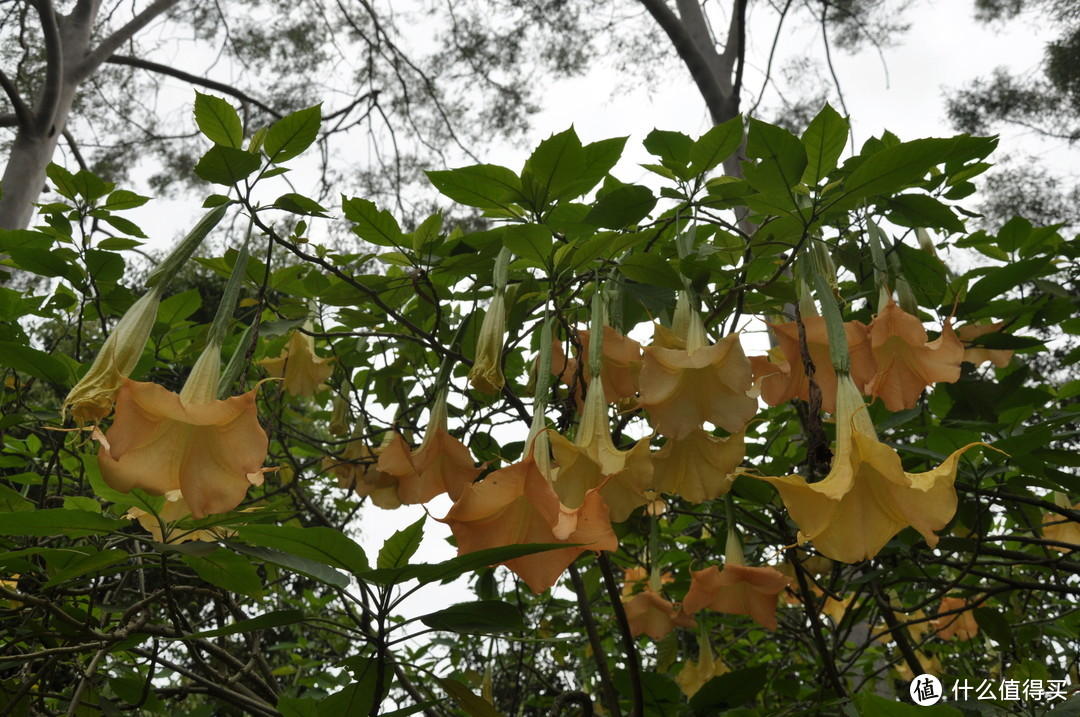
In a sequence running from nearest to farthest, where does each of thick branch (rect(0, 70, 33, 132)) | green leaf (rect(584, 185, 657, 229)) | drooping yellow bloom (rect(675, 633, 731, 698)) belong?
1. green leaf (rect(584, 185, 657, 229))
2. drooping yellow bloom (rect(675, 633, 731, 698))
3. thick branch (rect(0, 70, 33, 132))

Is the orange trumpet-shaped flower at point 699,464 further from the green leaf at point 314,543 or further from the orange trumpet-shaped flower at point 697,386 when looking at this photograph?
the green leaf at point 314,543

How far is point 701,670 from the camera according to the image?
1.87 m

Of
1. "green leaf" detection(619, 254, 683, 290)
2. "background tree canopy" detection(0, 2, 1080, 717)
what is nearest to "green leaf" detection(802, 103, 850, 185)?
"background tree canopy" detection(0, 2, 1080, 717)

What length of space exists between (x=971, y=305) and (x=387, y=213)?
1.00m

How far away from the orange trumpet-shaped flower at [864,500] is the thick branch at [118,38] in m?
5.30

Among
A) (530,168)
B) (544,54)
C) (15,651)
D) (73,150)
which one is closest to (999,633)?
(530,168)

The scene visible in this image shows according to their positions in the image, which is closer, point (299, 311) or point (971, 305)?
point (971, 305)

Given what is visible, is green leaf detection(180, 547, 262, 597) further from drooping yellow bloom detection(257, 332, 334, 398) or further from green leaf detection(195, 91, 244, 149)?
drooping yellow bloom detection(257, 332, 334, 398)

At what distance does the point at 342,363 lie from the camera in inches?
60.3

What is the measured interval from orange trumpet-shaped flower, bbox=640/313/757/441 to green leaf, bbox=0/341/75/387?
32.5 inches

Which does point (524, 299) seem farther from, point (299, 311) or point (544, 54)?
point (544, 54)

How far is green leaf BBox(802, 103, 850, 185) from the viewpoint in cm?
89

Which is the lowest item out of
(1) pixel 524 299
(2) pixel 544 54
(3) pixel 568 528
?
(3) pixel 568 528

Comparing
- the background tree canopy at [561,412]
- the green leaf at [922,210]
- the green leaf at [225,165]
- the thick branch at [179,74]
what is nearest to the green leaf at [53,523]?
the background tree canopy at [561,412]
